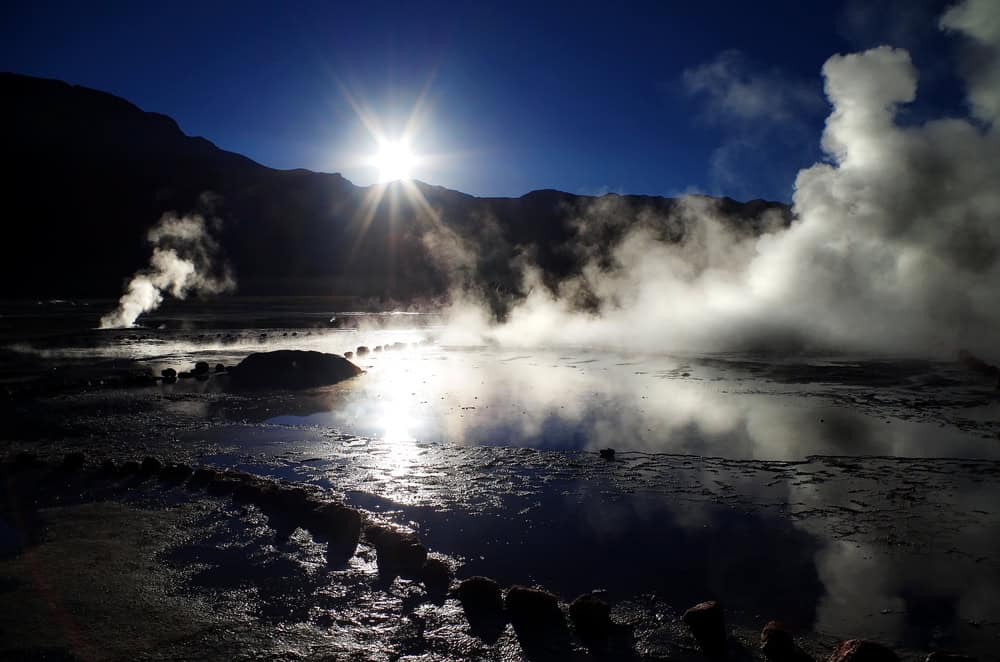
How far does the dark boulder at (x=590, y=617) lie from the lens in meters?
3.77

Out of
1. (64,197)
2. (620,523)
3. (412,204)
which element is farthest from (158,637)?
(412,204)

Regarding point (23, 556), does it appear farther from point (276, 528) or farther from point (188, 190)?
point (188, 190)

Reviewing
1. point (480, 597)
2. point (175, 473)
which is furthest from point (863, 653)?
point (175, 473)

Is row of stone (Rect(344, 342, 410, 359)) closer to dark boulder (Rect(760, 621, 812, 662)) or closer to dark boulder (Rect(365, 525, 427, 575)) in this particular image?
dark boulder (Rect(365, 525, 427, 575))

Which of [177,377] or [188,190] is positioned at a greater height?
[188,190]

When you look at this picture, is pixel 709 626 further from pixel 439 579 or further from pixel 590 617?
pixel 439 579

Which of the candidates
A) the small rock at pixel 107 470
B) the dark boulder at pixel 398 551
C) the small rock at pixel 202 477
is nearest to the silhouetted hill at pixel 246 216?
the small rock at pixel 107 470

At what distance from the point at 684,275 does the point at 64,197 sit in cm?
9930

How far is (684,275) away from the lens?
3281 cm

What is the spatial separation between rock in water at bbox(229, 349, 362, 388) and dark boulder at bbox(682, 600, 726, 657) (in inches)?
443

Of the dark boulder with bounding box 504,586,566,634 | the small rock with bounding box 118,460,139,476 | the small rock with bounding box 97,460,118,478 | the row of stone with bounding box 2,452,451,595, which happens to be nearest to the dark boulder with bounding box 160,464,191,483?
the row of stone with bounding box 2,452,451,595

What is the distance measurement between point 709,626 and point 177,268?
171 ft

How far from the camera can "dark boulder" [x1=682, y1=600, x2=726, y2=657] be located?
141 inches

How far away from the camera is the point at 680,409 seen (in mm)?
10164
